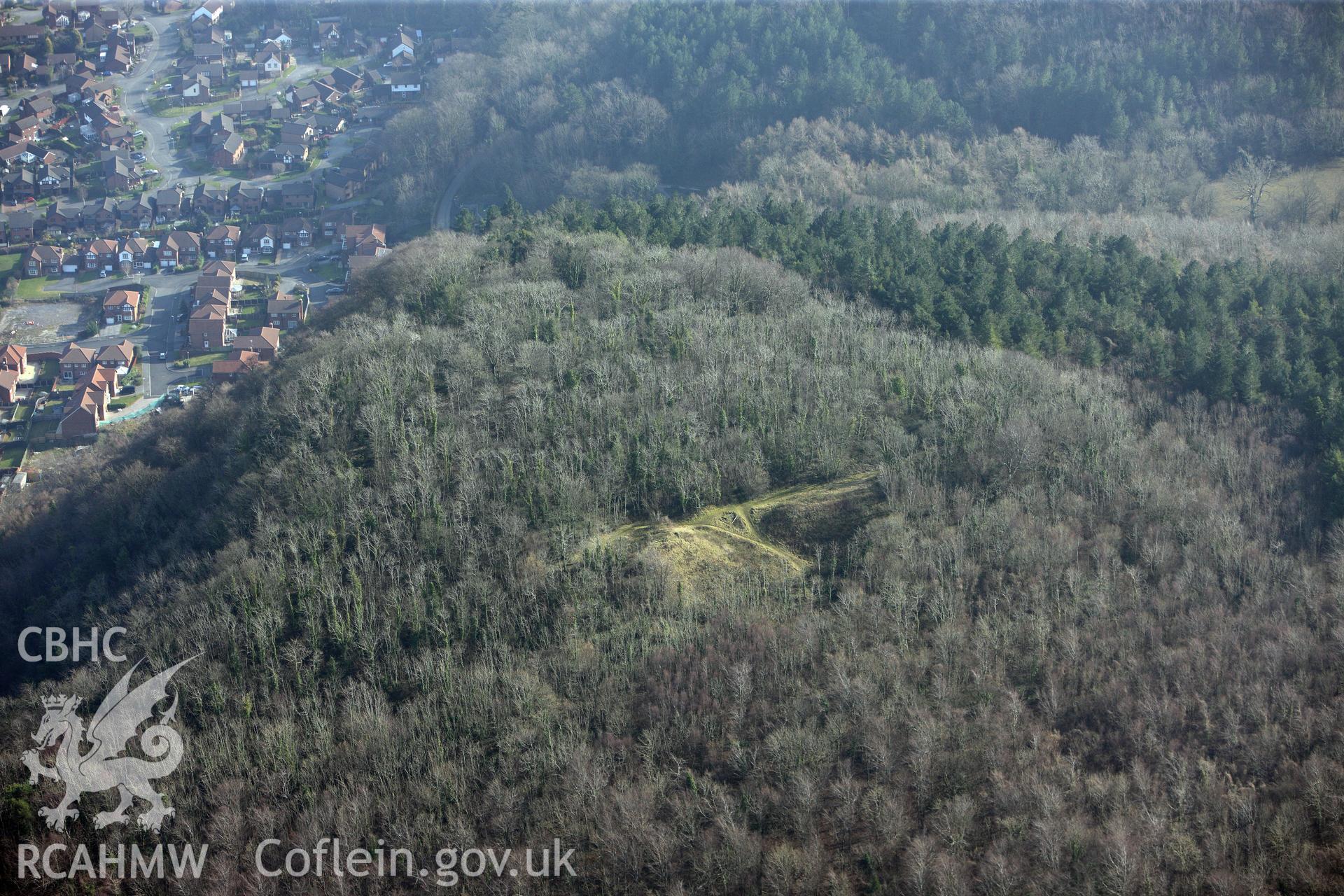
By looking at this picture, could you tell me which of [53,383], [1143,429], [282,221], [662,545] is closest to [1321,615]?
[1143,429]

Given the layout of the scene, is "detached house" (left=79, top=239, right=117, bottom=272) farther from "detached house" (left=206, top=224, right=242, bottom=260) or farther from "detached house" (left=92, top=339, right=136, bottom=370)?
"detached house" (left=92, top=339, right=136, bottom=370)

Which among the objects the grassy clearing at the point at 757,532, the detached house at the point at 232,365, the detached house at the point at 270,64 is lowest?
the detached house at the point at 232,365

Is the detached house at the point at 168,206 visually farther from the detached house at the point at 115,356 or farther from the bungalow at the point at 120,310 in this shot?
the detached house at the point at 115,356

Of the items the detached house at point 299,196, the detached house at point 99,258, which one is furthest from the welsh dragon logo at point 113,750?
the detached house at point 299,196

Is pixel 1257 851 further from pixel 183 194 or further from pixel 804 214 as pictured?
pixel 183 194

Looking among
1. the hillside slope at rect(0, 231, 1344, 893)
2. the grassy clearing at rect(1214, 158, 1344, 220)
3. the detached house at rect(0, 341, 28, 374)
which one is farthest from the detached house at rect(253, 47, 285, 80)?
the grassy clearing at rect(1214, 158, 1344, 220)

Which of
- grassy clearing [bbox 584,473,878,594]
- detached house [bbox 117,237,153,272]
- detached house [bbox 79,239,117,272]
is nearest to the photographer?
grassy clearing [bbox 584,473,878,594]
